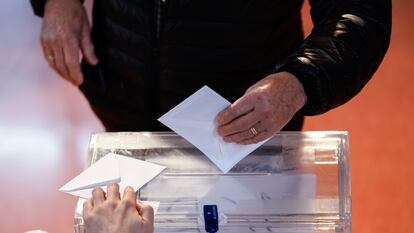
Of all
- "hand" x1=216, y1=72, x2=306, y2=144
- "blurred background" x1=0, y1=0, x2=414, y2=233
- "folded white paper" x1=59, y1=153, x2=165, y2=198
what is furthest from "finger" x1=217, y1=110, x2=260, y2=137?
"blurred background" x1=0, y1=0, x2=414, y2=233

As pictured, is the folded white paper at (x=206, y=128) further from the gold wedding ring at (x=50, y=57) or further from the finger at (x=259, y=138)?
the gold wedding ring at (x=50, y=57)

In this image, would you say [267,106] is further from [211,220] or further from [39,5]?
[39,5]

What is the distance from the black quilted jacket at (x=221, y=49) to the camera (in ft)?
3.01

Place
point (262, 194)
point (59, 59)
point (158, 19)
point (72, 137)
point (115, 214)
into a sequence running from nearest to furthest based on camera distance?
point (115, 214) → point (262, 194) → point (158, 19) → point (59, 59) → point (72, 137)

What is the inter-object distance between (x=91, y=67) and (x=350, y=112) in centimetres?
114

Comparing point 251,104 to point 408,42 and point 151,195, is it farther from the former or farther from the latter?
point 408,42

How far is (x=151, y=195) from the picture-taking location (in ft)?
3.16

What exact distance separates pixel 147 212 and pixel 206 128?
188mm

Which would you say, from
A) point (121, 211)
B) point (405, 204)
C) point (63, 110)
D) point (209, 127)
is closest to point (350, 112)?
point (405, 204)

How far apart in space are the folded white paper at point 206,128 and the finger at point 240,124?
0.9 inches

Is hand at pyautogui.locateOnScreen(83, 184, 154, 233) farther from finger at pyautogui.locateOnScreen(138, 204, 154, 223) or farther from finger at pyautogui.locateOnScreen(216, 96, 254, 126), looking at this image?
finger at pyautogui.locateOnScreen(216, 96, 254, 126)

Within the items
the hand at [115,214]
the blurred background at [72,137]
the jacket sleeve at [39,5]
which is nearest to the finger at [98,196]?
the hand at [115,214]

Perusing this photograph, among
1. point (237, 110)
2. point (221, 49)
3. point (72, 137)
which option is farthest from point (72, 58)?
point (72, 137)

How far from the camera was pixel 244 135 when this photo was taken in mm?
945
